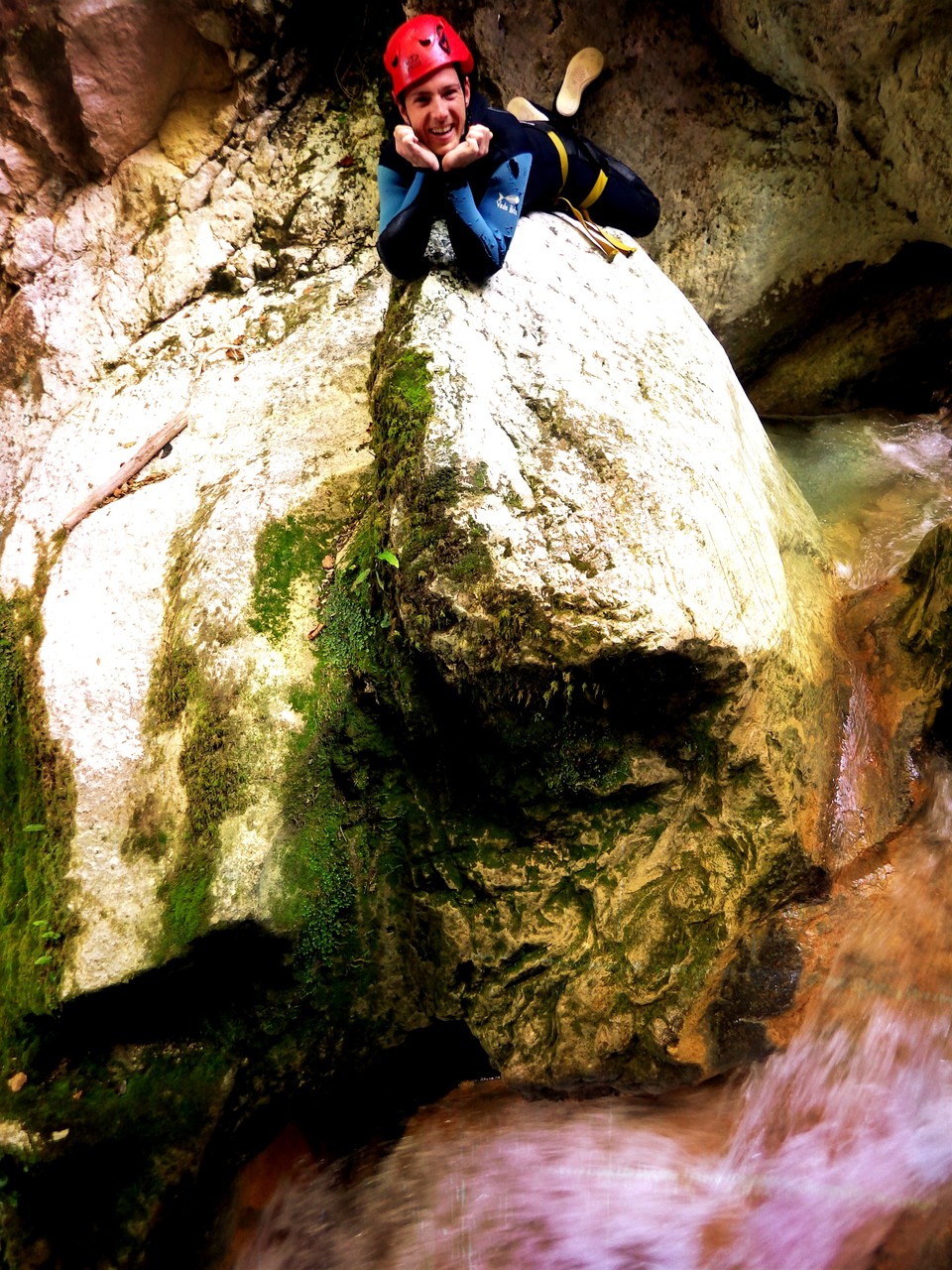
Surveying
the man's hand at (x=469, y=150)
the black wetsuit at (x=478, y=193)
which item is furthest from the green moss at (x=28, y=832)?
the man's hand at (x=469, y=150)

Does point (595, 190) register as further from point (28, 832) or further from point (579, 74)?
point (28, 832)

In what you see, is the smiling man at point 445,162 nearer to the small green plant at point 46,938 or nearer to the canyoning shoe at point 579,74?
the canyoning shoe at point 579,74

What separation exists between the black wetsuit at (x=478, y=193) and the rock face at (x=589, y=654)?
151 mm

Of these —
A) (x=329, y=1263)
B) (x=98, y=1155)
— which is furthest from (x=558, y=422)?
(x=329, y=1263)

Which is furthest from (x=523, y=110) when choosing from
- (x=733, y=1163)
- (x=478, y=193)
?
(x=733, y=1163)

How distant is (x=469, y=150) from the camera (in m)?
3.10

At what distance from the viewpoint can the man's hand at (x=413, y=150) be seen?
3098 mm

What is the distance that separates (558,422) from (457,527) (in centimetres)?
64

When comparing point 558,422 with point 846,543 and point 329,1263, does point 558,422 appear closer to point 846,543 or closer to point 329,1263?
point 846,543

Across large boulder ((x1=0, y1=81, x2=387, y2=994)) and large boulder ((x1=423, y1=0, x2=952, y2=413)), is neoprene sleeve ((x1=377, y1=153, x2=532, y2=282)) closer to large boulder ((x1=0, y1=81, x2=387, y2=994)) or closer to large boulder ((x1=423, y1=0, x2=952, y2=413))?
large boulder ((x1=0, y1=81, x2=387, y2=994))

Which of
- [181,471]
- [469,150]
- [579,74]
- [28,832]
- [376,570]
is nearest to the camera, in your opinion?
[469,150]

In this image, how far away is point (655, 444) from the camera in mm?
3252

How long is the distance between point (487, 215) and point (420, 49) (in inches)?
24.9

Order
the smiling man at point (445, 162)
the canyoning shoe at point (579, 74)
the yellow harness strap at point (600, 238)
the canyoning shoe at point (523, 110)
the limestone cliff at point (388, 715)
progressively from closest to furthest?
the limestone cliff at point (388, 715) → the smiling man at point (445, 162) → the yellow harness strap at point (600, 238) → the canyoning shoe at point (523, 110) → the canyoning shoe at point (579, 74)
